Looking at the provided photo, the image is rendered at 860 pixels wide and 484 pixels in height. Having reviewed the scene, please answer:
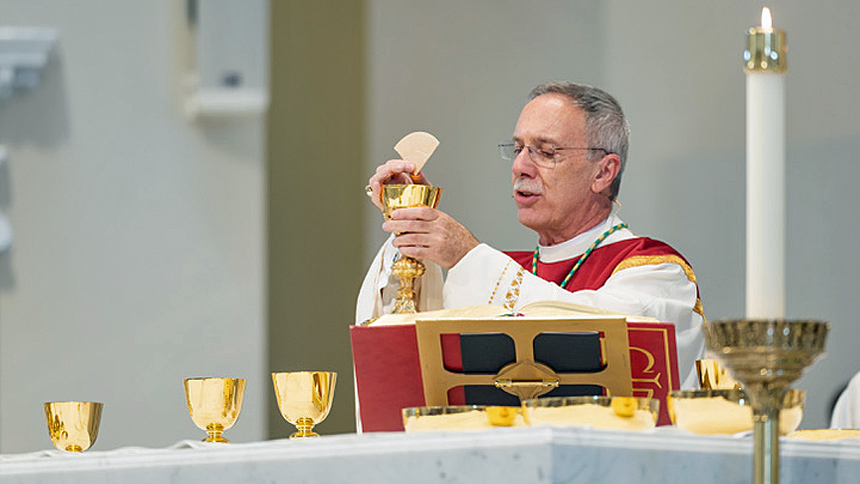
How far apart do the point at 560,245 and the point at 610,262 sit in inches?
8.6

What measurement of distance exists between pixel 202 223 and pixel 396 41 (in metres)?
1.90

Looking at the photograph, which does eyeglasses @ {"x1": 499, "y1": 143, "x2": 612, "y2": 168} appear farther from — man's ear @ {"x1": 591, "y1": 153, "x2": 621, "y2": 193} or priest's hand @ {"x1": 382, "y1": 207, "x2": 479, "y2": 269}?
priest's hand @ {"x1": 382, "y1": 207, "x2": 479, "y2": 269}

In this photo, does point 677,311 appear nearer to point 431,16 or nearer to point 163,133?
point 163,133

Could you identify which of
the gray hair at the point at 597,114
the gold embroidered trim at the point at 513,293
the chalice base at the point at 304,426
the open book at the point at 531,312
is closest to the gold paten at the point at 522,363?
the open book at the point at 531,312

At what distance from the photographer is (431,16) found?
6.32 m

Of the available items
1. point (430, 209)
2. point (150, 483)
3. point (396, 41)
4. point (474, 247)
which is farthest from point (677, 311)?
point (396, 41)

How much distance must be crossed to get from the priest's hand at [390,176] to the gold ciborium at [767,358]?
130 cm

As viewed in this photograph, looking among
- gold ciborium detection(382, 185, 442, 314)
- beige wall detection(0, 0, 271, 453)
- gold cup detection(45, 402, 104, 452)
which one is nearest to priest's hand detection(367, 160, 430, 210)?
gold ciborium detection(382, 185, 442, 314)

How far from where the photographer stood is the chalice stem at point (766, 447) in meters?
0.98

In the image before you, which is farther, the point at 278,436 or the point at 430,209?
the point at 278,436

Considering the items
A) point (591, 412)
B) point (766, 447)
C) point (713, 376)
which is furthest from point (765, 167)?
point (713, 376)

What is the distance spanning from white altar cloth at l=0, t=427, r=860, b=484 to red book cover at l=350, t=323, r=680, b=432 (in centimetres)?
38

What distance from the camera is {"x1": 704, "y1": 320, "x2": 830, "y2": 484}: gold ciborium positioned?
972 mm

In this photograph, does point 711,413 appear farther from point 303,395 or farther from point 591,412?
point 303,395
